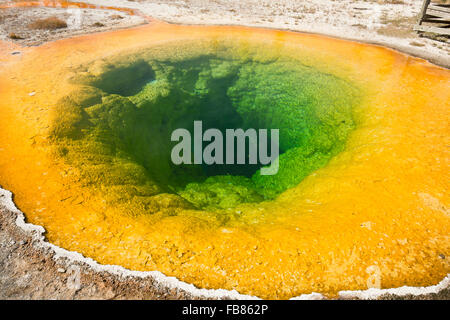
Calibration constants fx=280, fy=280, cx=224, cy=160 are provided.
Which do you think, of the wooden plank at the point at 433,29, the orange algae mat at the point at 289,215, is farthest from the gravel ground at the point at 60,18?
the wooden plank at the point at 433,29

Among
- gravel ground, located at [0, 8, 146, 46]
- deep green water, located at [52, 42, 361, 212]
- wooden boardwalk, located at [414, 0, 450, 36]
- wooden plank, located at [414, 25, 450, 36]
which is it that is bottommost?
deep green water, located at [52, 42, 361, 212]

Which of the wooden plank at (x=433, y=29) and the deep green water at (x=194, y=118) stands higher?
the wooden plank at (x=433, y=29)

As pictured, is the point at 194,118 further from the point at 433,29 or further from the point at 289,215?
the point at 433,29

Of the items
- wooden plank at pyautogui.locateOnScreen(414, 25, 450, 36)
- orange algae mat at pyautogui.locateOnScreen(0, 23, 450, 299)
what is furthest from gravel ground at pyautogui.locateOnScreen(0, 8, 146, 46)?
wooden plank at pyautogui.locateOnScreen(414, 25, 450, 36)

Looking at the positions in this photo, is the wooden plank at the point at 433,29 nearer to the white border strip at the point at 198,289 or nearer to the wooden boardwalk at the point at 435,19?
the wooden boardwalk at the point at 435,19

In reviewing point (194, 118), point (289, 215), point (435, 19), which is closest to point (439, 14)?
point (435, 19)

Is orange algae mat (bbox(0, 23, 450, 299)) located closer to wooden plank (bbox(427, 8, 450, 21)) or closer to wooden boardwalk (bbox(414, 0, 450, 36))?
wooden boardwalk (bbox(414, 0, 450, 36))
